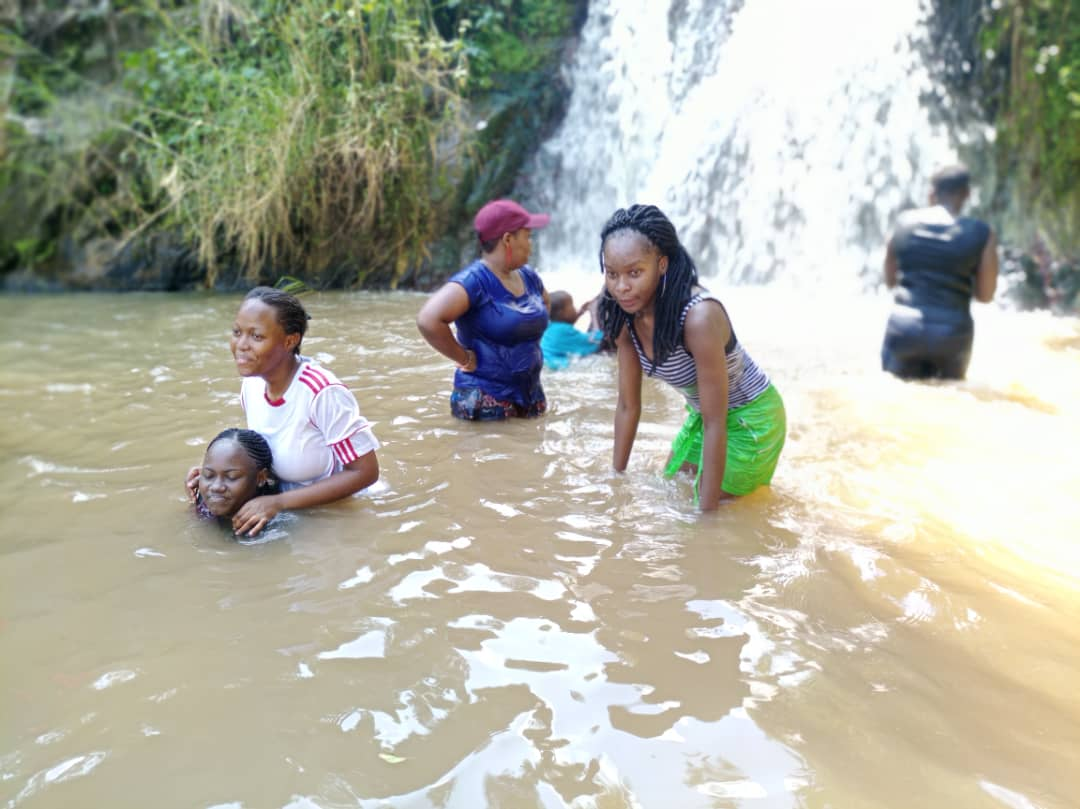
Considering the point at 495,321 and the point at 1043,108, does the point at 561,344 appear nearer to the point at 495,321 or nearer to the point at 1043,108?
the point at 495,321

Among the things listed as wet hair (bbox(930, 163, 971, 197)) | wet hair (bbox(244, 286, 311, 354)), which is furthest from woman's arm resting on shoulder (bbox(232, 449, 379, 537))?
wet hair (bbox(930, 163, 971, 197))

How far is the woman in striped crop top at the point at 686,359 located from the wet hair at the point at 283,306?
117cm

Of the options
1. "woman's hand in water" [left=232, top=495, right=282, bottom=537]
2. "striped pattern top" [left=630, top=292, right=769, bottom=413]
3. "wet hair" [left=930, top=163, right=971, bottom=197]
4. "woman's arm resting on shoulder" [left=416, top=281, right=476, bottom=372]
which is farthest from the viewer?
"wet hair" [left=930, top=163, right=971, bottom=197]

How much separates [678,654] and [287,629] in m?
1.14

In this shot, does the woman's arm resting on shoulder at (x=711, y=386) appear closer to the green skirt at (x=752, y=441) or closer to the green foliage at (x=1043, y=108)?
the green skirt at (x=752, y=441)

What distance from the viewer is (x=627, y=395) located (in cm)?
369

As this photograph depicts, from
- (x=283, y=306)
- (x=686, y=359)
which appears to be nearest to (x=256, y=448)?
(x=283, y=306)

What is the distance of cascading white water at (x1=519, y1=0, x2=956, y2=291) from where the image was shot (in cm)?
959

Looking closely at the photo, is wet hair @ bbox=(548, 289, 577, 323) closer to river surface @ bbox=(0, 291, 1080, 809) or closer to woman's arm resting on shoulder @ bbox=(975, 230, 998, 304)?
river surface @ bbox=(0, 291, 1080, 809)

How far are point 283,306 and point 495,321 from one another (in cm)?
165

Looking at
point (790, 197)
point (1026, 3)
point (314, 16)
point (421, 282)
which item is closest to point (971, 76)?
point (1026, 3)

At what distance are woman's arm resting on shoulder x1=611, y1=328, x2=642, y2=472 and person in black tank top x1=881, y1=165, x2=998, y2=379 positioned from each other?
2966mm

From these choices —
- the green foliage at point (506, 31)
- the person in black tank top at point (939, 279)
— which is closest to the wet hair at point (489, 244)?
the person in black tank top at point (939, 279)

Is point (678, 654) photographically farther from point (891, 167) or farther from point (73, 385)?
point (891, 167)
